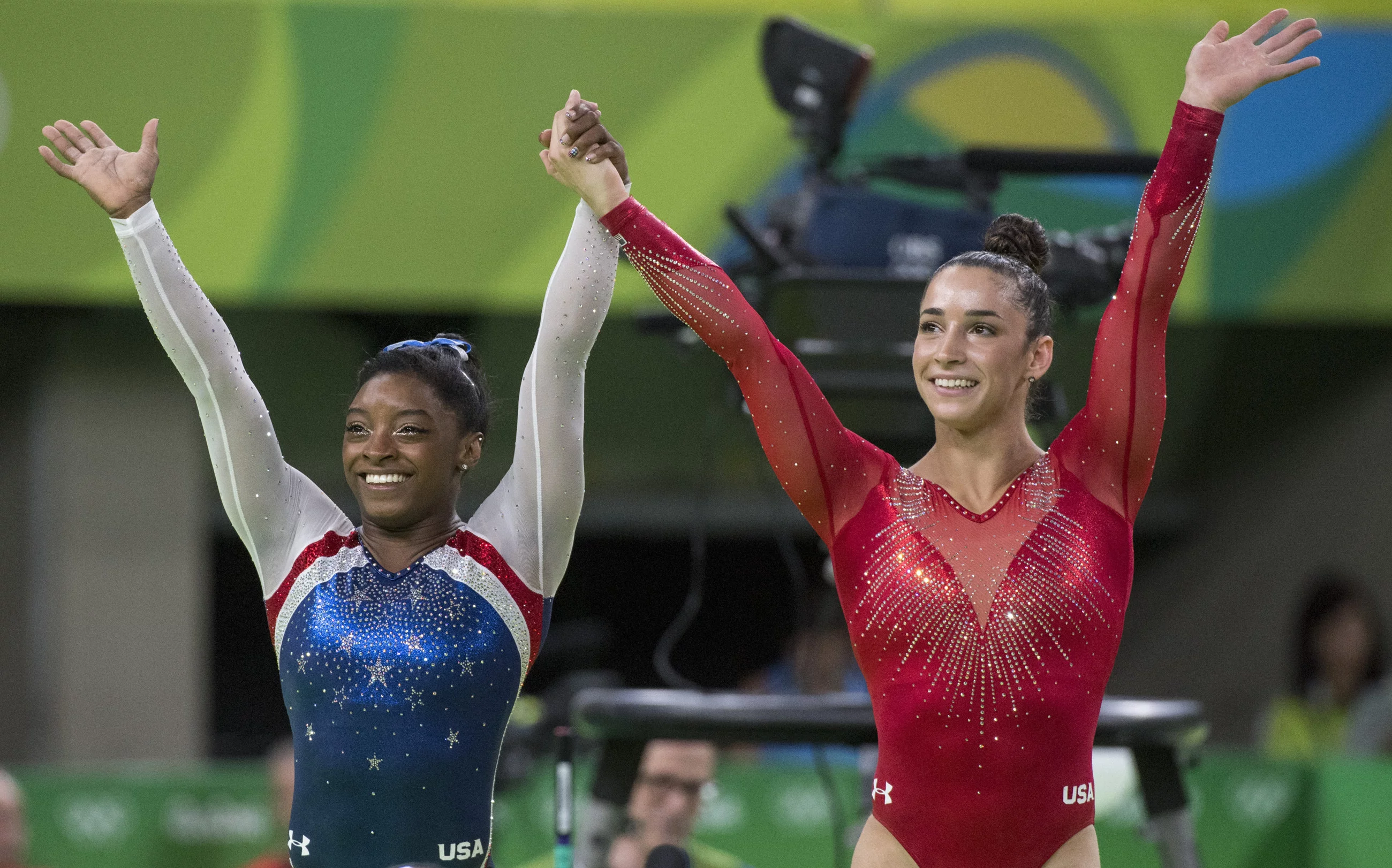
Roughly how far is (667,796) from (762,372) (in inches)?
75.1

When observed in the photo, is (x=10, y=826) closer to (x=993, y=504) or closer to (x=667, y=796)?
(x=667, y=796)

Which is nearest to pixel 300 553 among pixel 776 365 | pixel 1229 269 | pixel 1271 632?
pixel 776 365

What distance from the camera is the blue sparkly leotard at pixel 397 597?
2.19 m

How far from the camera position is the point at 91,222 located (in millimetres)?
5379

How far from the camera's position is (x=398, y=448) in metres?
2.26

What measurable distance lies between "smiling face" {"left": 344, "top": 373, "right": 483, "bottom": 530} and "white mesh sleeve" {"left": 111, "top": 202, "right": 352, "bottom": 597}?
12 cm

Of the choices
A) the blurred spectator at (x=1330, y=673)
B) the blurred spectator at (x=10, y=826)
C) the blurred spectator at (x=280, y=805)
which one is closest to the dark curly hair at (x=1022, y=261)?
the blurred spectator at (x=280, y=805)

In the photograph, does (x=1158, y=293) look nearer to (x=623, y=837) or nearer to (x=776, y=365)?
(x=776, y=365)

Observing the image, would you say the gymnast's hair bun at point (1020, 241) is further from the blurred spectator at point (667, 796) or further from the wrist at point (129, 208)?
the blurred spectator at point (667, 796)

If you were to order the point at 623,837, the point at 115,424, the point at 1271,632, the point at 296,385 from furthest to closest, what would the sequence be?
the point at 1271,632 → the point at 296,385 → the point at 115,424 → the point at 623,837

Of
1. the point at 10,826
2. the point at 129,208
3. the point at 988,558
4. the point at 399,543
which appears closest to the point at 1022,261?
the point at 988,558

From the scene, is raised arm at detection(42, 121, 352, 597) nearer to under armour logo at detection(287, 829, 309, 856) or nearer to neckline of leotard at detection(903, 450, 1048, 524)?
under armour logo at detection(287, 829, 309, 856)

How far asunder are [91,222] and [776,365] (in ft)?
12.4

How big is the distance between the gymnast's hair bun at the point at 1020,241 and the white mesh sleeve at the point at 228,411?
1.03m
